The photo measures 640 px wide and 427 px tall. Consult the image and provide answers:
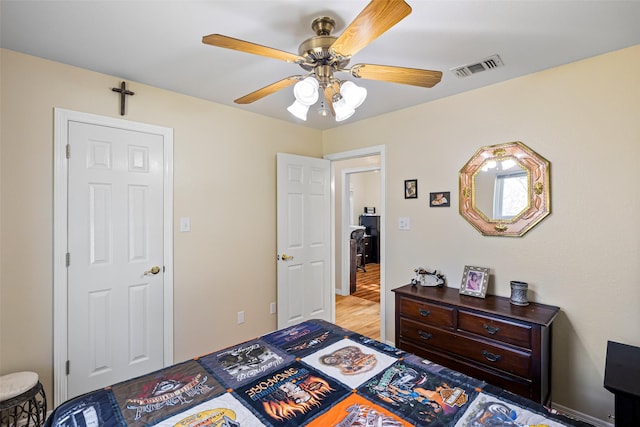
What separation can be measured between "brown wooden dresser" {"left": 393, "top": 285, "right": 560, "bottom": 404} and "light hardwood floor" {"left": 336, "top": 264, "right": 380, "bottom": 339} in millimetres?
1126

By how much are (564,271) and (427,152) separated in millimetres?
1376

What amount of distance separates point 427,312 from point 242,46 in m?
2.16

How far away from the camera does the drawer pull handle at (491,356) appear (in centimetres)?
205

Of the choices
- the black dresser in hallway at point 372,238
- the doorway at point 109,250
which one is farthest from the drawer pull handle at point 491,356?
the black dresser in hallway at point 372,238

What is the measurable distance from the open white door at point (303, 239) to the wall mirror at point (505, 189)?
1565 millimetres

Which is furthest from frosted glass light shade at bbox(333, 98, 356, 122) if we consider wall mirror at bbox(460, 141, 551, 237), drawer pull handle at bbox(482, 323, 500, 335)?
drawer pull handle at bbox(482, 323, 500, 335)

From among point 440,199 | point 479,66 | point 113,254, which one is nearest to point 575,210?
point 440,199

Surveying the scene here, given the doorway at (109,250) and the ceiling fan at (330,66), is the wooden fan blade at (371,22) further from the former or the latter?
the doorway at (109,250)

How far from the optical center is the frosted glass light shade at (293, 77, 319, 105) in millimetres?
1482

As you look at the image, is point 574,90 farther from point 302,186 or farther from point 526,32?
point 302,186

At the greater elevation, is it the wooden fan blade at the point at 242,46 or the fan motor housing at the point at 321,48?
the fan motor housing at the point at 321,48

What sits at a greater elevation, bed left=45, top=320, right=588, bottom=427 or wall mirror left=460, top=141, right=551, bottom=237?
wall mirror left=460, top=141, right=551, bottom=237

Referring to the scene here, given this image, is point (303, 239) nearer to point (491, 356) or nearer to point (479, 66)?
point (491, 356)

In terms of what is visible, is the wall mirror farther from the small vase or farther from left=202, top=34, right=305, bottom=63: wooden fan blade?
left=202, top=34, right=305, bottom=63: wooden fan blade
